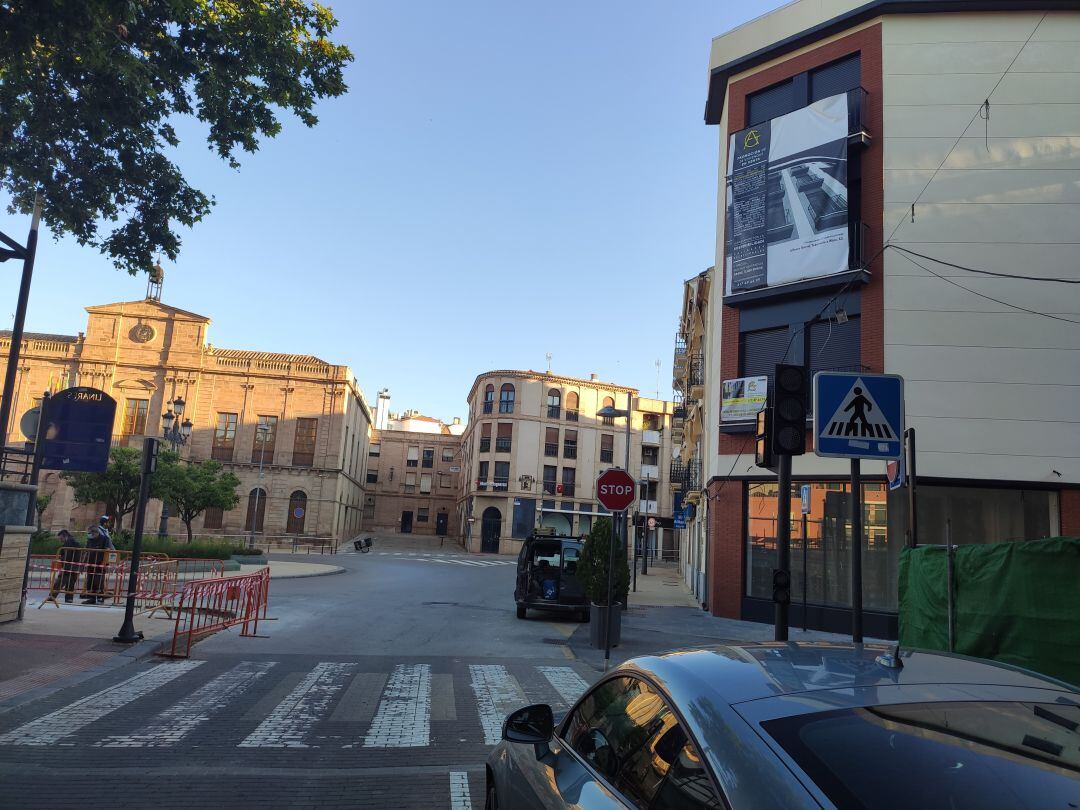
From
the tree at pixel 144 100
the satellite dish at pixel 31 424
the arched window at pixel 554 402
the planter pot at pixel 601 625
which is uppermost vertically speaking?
the arched window at pixel 554 402

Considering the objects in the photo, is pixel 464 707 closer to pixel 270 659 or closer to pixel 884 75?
pixel 270 659

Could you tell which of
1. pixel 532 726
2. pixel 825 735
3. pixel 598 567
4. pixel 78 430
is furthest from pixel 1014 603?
pixel 78 430

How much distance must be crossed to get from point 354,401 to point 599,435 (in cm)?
2185

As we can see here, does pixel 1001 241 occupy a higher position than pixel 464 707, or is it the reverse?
pixel 1001 241

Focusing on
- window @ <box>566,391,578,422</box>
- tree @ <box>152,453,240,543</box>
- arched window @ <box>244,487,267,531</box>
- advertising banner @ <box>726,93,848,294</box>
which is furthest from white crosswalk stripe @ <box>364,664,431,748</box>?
window @ <box>566,391,578,422</box>

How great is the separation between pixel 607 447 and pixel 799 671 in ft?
221

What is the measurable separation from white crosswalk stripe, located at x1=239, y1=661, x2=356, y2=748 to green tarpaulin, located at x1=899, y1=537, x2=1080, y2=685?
5736 mm

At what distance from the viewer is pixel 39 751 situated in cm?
597

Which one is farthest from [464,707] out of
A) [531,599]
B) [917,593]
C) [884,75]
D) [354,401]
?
[354,401]

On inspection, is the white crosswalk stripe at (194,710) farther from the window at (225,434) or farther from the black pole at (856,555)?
the window at (225,434)

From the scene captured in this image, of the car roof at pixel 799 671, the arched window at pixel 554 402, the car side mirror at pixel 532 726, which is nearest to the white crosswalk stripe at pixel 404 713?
the car side mirror at pixel 532 726

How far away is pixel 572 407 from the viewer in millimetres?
68688

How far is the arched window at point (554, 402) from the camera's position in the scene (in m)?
68.0

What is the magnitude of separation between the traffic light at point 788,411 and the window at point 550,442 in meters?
60.2
